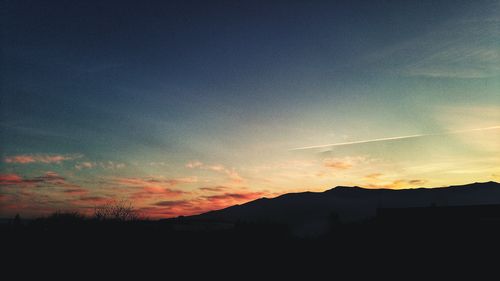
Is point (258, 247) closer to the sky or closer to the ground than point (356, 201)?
closer to the ground

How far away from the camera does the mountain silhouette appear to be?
424 ft

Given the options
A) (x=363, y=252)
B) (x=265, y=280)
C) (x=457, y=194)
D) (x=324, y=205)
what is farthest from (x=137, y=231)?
(x=457, y=194)

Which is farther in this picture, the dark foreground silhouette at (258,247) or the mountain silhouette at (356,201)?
the mountain silhouette at (356,201)

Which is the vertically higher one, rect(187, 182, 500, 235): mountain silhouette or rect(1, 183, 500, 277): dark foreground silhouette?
rect(187, 182, 500, 235): mountain silhouette

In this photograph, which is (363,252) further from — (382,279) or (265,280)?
(265,280)

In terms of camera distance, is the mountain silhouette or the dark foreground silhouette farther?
the mountain silhouette

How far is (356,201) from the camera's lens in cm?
15088

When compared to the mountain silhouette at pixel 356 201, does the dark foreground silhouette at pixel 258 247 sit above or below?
below

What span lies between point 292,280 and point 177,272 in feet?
21.6

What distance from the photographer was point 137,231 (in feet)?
90.8

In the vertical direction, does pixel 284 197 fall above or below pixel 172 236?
above

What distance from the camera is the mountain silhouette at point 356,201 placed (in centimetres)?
12912

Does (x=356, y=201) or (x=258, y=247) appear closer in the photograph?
(x=258, y=247)

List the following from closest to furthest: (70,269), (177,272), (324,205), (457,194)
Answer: (70,269), (177,272), (324,205), (457,194)
